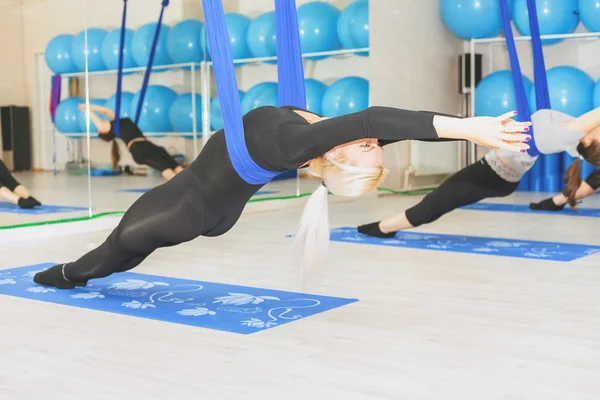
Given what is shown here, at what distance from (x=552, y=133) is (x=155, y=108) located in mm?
3067

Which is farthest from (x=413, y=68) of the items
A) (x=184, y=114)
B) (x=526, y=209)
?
(x=184, y=114)

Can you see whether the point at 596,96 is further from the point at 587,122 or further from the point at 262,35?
the point at 587,122

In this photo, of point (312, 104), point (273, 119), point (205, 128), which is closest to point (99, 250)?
point (273, 119)

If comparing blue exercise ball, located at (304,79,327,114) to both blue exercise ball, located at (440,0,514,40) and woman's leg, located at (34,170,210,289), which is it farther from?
woman's leg, located at (34,170,210,289)

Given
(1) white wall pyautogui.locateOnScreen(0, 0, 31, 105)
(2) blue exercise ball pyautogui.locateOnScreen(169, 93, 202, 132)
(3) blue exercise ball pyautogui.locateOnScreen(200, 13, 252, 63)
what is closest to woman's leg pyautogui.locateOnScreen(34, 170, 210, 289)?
(1) white wall pyautogui.locateOnScreen(0, 0, 31, 105)

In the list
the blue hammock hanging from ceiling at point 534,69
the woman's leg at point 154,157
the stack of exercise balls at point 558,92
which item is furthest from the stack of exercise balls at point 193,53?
the blue hammock hanging from ceiling at point 534,69

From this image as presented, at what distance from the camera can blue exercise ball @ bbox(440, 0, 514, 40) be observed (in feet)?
23.4

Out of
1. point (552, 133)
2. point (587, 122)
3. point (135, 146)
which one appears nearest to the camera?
point (587, 122)

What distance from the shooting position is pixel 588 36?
6.85m

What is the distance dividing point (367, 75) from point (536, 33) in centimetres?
323

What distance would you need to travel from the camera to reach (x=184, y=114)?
5.95m

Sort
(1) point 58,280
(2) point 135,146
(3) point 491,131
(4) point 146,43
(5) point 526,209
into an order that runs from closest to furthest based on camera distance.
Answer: (3) point 491,131 → (1) point 58,280 → (4) point 146,43 → (2) point 135,146 → (5) point 526,209

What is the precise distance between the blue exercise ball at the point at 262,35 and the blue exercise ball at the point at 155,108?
2.58ft

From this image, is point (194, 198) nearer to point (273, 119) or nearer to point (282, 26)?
point (273, 119)
